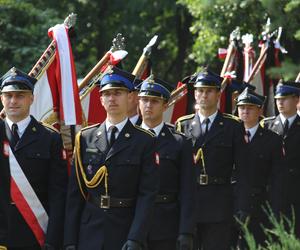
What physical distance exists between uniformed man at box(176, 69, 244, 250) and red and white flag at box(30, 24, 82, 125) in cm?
138

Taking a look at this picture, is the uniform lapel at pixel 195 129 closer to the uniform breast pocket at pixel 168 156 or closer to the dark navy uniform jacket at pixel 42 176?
the uniform breast pocket at pixel 168 156

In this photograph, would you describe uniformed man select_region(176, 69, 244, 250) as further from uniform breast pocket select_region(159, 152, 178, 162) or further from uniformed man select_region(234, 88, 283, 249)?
uniform breast pocket select_region(159, 152, 178, 162)

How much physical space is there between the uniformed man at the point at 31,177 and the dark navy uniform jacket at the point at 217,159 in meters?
2.58

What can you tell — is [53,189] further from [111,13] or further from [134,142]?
[111,13]

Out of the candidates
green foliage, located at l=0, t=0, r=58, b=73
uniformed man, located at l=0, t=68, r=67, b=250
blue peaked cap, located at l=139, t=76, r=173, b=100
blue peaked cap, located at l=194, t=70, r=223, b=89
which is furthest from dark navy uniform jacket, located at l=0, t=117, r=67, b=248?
green foliage, located at l=0, t=0, r=58, b=73

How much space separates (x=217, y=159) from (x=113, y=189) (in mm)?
2895

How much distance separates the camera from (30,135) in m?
8.43

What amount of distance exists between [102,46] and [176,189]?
20265 millimetres

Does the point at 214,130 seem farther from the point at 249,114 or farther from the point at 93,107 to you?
the point at 249,114

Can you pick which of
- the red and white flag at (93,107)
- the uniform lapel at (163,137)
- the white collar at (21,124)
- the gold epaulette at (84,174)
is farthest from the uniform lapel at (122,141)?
the red and white flag at (93,107)

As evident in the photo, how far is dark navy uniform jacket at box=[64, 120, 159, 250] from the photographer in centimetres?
802

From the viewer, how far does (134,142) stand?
812 cm

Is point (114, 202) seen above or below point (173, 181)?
below

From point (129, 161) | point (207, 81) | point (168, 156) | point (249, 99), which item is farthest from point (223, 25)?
point (129, 161)
